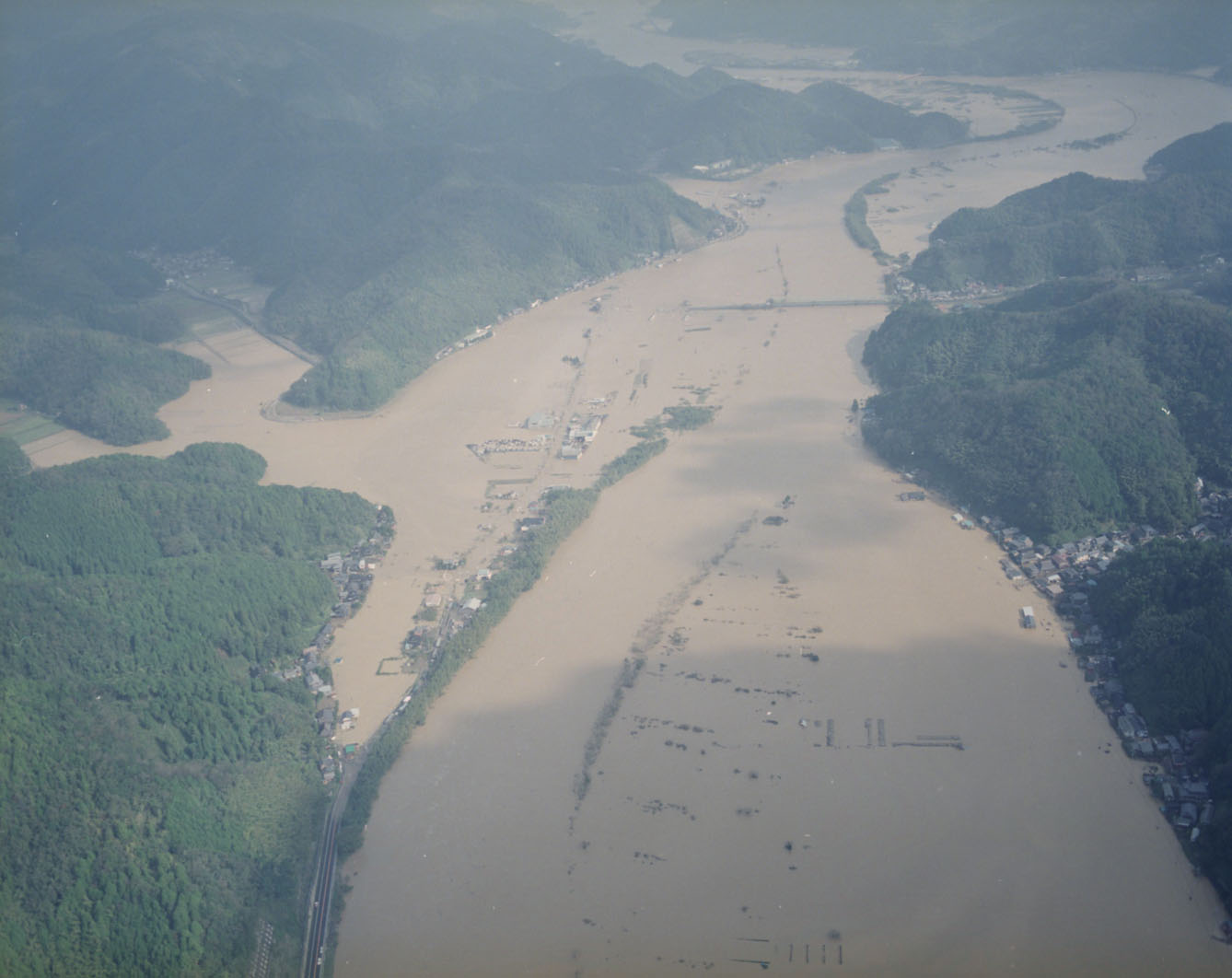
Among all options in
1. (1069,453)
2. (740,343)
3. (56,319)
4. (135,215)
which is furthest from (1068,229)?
(135,215)

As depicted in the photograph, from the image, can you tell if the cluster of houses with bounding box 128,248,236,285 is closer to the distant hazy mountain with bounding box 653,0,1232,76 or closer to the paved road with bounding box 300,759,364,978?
the paved road with bounding box 300,759,364,978

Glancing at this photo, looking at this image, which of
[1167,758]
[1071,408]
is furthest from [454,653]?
[1071,408]

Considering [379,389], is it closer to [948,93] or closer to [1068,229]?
[1068,229]

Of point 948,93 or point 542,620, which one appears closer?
point 542,620

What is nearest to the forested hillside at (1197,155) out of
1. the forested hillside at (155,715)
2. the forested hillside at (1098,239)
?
the forested hillside at (1098,239)

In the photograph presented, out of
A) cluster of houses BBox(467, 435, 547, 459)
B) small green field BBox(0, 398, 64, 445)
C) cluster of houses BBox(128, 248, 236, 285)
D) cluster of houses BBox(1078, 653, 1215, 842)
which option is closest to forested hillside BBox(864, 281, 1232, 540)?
cluster of houses BBox(1078, 653, 1215, 842)

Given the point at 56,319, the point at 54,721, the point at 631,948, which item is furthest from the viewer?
the point at 56,319
